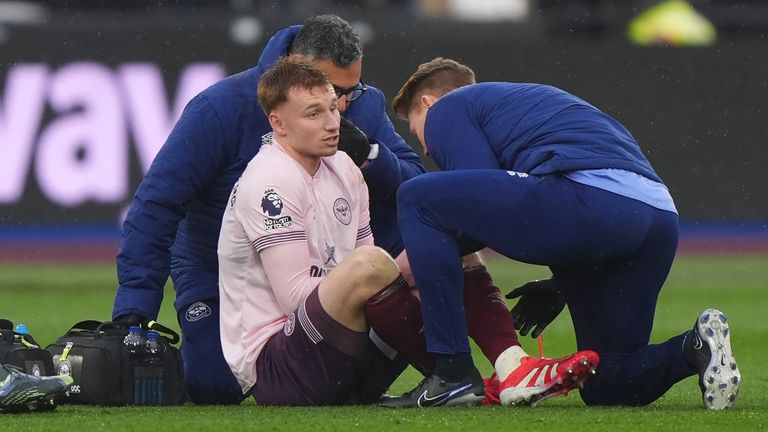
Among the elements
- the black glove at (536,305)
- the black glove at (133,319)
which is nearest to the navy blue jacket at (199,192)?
the black glove at (133,319)

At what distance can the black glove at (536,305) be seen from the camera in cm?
577

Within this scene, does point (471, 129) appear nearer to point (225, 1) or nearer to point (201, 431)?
point (201, 431)

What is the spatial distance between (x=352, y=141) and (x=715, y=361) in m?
1.61

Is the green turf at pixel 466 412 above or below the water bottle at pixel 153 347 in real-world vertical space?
below

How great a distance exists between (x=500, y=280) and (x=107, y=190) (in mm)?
3615

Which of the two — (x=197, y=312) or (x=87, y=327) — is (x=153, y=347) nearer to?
(x=87, y=327)

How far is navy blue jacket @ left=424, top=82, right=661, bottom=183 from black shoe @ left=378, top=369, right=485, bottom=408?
2.38 ft

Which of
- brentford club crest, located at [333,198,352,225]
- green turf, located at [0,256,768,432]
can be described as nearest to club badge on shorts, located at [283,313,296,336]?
green turf, located at [0,256,768,432]

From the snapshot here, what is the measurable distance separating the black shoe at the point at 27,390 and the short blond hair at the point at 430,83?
1636mm

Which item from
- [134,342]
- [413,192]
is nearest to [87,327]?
[134,342]

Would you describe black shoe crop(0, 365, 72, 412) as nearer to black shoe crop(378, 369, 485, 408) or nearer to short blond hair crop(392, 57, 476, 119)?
black shoe crop(378, 369, 485, 408)

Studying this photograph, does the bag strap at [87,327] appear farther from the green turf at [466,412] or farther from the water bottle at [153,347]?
the green turf at [466,412]

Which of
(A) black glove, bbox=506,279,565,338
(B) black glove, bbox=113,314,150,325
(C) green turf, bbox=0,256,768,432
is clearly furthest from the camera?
(A) black glove, bbox=506,279,565,338

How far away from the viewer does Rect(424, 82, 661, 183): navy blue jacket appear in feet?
17.0
